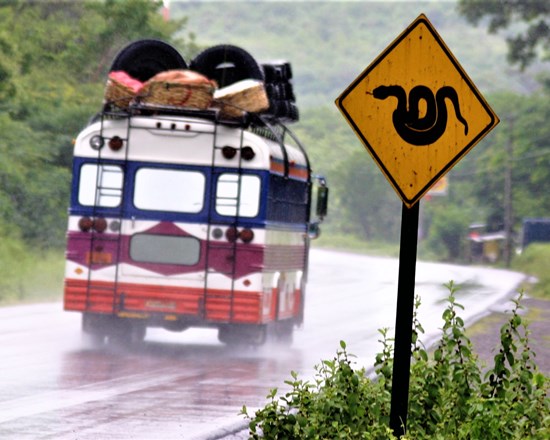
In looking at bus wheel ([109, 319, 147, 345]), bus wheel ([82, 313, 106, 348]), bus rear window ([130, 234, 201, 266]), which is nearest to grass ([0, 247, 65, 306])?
bus wheel ([109, 319, 147, 345])

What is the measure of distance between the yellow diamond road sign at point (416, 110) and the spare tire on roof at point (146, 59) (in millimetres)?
12850

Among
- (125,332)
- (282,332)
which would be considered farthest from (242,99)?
(282,332)

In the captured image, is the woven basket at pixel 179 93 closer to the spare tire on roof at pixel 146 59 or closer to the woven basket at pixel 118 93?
the woven basket at pixel 118 93

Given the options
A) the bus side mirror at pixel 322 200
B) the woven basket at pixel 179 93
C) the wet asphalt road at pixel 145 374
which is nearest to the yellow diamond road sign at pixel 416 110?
the wet asphalt road at pixel 145 374

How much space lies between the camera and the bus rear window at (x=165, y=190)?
66.5 ft

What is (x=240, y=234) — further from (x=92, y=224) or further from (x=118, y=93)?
(x=118, y=93)

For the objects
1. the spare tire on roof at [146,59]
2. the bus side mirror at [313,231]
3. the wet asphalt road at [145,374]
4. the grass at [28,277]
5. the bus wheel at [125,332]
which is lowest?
the wet asphalt road at [145,374]

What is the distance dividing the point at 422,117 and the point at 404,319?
3.95ft

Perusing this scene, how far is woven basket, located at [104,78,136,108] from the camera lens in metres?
20.7

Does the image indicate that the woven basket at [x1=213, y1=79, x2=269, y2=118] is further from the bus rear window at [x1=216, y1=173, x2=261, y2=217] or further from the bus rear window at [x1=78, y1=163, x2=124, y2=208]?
the bus rear window at [x1=78, y1=163, x2=124, y2=208]

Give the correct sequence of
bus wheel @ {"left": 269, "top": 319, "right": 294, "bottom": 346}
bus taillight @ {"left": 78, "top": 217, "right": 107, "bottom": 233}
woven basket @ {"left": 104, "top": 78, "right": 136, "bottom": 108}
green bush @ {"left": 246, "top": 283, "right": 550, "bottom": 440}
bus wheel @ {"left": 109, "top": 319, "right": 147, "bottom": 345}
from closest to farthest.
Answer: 1. green bush @ {"left": 246, "top": 283, "right": 550, "bottom": 440}
2. bus taillight @ {"left": 78, "top": 217, "right": 107, "bottom": 233}
3. woven basket @ {"left": 104, "top": 78, "right": 136, "bottom": 108}
4. bus wheel @ {"left": 109, "top": 319, "right": 147, "bottom": 345}
5. bus wheel @ {"left": 269, "top": 319, "right": 294, "bottom": 346}

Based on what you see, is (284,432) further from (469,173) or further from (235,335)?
(469,173)

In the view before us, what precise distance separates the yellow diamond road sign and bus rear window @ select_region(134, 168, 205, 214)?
36.0 ft

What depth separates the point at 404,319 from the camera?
9.16 meters
